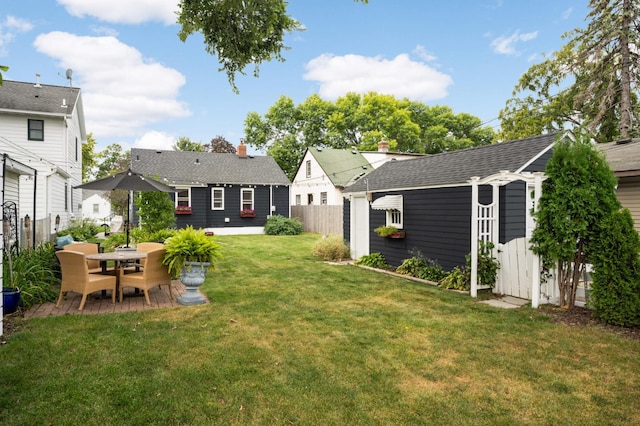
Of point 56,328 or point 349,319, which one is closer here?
point 56,328

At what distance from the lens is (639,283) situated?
16.3 feet

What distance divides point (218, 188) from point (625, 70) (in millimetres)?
20524

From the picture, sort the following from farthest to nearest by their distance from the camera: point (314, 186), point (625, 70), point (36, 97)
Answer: point (314, 186), point (625, 70), point (36, 97)

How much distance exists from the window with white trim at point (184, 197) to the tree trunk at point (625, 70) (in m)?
20.9

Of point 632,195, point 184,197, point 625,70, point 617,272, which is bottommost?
point 617,272

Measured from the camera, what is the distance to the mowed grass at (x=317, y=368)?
302 centimetres

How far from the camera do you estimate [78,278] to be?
19.5 feet

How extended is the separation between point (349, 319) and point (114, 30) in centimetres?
1202

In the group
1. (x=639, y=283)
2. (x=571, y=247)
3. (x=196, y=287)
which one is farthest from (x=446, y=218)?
(x=196, y=287)

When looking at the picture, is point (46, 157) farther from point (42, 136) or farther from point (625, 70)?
point (625, 70)

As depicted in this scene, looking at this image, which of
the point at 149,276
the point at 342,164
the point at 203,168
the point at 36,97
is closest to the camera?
the point at 149,276

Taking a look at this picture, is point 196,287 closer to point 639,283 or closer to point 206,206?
point 639,283

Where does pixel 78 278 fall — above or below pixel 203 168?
below

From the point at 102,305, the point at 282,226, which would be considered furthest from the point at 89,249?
Answer: the point at 282,226
